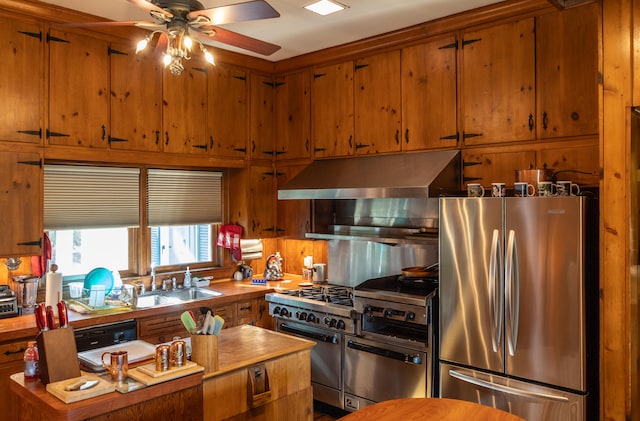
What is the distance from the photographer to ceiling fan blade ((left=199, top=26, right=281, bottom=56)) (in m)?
2.76

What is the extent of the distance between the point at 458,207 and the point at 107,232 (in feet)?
9.49

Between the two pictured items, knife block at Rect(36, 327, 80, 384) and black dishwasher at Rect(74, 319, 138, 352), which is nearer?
knife block at Rect(36, 327, 80, 384)

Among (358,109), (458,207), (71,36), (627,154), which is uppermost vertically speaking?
(71,36)

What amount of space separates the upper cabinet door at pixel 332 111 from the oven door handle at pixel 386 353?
5.33 ft

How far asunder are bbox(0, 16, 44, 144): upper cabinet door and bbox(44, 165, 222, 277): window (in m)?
0.46

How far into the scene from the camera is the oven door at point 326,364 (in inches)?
160

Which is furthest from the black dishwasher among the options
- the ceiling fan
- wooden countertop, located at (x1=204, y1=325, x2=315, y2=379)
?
the ceiling fan

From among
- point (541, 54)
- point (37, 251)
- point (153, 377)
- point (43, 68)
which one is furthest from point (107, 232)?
point (541, 54)

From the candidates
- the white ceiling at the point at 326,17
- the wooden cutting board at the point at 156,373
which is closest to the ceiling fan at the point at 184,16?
the white ceiling at the point at 326,17

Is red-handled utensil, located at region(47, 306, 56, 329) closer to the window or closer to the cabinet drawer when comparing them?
the cabinet drawer

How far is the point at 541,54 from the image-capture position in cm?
343

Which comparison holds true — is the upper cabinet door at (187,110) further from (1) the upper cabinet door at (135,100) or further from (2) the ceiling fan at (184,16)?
(2) the ceiling fan at (184,16)

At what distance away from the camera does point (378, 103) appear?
4.32 m

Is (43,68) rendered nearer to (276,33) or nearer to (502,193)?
(276,33)
